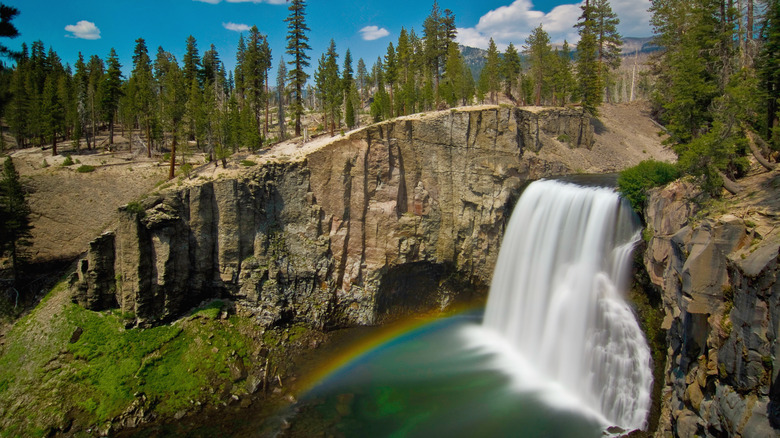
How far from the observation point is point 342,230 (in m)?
28.5

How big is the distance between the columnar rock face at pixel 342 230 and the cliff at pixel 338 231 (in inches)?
2.9

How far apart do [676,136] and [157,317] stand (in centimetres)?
3244

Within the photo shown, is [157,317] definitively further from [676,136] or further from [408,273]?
[676,136]

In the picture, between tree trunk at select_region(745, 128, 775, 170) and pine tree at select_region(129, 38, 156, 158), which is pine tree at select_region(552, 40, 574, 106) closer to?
tree trunk at select_region(745, 128, 775, 170)

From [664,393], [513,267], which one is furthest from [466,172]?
[664,393]

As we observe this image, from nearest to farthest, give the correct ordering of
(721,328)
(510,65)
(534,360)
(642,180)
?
(721,328) → (642,180) → (534,360) → (510,65)

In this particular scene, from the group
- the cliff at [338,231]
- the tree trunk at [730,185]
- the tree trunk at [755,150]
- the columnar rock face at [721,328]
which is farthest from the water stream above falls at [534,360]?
the tree trunk at [755,150]

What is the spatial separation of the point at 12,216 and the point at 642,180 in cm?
3995

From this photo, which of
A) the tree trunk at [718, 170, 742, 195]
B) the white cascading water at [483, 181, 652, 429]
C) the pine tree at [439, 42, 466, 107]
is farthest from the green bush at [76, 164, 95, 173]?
the tree trunk at [718, 170, 742, 195]

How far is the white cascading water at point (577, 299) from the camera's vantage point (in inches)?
722

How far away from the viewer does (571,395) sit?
19.6 m

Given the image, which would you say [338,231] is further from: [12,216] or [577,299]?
[12,216]

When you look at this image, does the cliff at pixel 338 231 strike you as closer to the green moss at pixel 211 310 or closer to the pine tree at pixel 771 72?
the green moss at pixel 211 310

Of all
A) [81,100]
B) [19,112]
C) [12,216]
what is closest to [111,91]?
[81,100]
